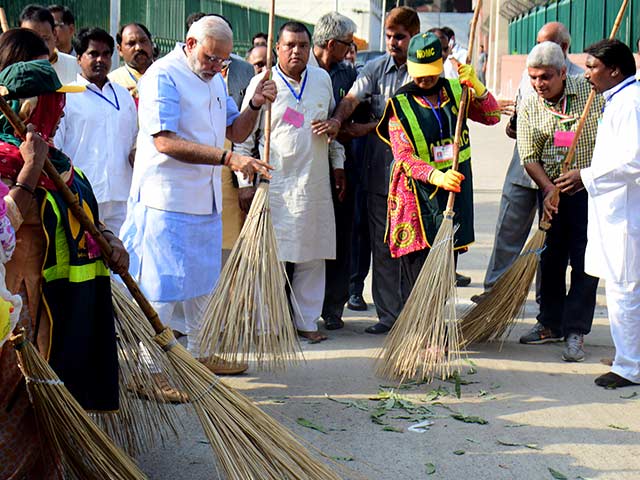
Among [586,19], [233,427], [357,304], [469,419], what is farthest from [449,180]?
[586,19]

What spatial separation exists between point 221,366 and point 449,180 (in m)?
1.57

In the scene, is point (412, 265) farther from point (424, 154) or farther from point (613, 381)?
point (613, 381)

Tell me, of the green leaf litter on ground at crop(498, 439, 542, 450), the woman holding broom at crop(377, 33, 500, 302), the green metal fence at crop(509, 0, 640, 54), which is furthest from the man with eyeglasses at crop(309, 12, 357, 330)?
the green metal fence at crop(509, 0, 640, 54)

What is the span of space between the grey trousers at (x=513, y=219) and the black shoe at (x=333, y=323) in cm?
105

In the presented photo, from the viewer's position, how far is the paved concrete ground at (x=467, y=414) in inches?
157

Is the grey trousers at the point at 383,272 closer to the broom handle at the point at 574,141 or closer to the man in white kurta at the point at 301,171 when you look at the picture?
the man in white kurta at the point at 301,171

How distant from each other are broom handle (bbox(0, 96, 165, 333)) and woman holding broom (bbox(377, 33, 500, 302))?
227 cm

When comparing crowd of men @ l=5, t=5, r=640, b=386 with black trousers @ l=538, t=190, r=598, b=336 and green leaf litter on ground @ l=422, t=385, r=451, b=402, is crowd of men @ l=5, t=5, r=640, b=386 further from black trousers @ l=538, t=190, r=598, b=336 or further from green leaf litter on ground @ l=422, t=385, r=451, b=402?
green leaf litter on ground @ l=422, t=385, r=451, b=402

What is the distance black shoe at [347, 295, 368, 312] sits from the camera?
6.86 m

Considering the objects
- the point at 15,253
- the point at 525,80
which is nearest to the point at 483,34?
the point at 525,80

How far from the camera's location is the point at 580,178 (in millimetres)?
5426

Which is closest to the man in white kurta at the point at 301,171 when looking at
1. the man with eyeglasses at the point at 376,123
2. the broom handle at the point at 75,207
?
the man with eyeglasses at the point at 376,123

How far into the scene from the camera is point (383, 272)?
20.1 feet

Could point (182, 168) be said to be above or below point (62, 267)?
above
